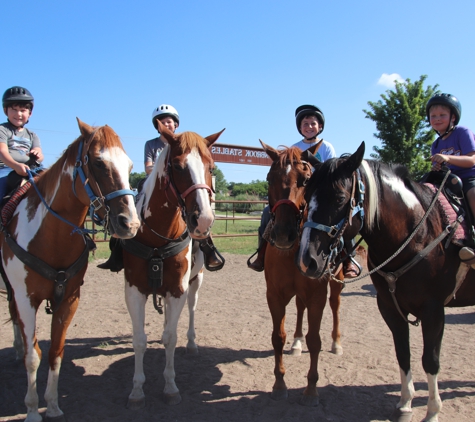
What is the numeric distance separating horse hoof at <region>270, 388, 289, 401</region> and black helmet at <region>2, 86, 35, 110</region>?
3.91m

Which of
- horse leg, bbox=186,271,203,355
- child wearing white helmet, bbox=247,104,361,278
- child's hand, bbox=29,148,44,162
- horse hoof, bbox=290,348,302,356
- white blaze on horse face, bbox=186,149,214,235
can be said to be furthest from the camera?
horse leg, bbox=186,271,203,355

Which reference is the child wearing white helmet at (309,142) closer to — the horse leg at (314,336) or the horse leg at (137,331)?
the horse leg at (314,336)

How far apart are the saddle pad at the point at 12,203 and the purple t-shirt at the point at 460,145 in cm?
414

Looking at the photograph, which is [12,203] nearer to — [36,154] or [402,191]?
[36,154]

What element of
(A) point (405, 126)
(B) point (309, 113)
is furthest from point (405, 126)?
(B) point (309, 113)

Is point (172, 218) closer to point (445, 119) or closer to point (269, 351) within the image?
point (269, 351)

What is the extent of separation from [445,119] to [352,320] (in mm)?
3707

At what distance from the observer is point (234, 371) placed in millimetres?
4160

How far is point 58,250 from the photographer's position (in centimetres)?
300

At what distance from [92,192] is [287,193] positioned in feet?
5.14

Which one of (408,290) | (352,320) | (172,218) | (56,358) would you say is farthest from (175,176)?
(352,320)

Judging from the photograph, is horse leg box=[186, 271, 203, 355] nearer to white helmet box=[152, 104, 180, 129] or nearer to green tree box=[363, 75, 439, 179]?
white helmet box=[152, 104, 180, 129]

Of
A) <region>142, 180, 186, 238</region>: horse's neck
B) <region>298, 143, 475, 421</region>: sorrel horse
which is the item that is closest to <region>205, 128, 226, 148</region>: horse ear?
<region>142, 180, 186, 238</region>: horse's neck

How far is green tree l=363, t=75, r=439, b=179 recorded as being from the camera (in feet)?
55.8
